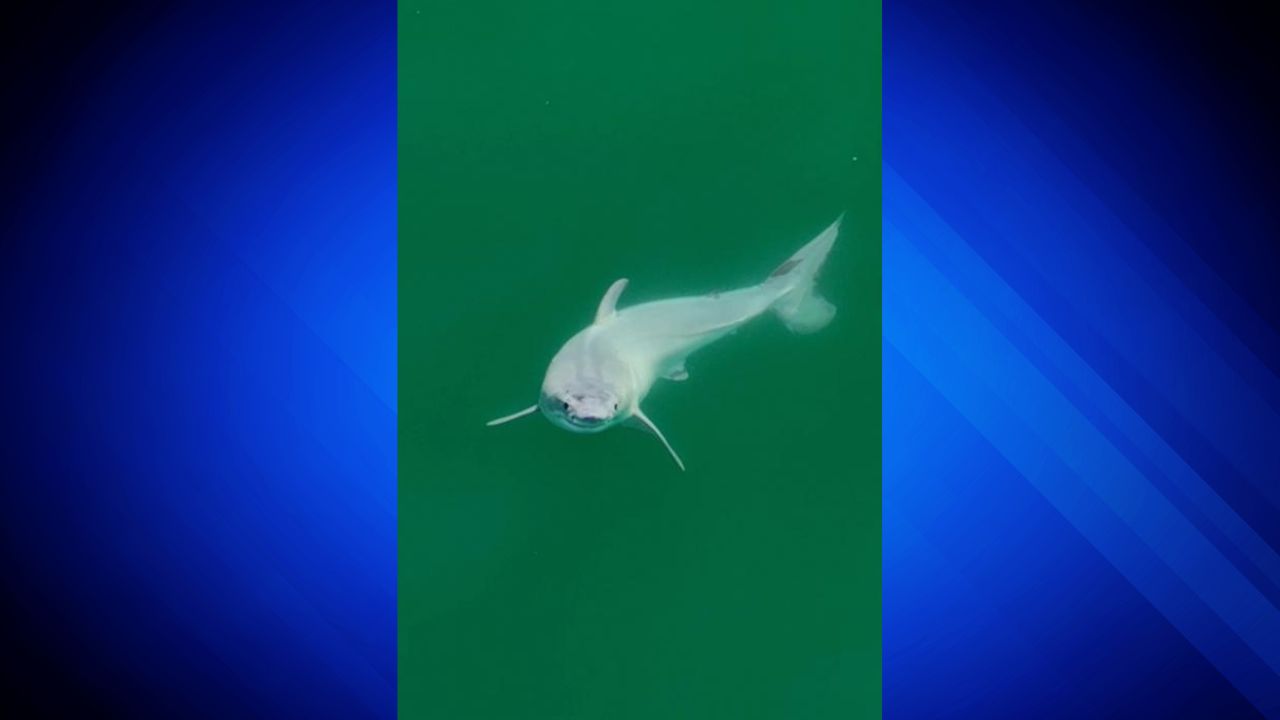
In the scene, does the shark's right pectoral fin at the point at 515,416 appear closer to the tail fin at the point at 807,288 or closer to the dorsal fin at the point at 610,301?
the dorsal fin at the point at 610,301

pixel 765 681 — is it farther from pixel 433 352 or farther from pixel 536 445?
pixel 433 352

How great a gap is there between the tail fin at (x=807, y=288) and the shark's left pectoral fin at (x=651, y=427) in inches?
22.4

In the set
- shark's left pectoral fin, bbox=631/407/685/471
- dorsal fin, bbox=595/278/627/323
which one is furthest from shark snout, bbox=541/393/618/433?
dorsal fin, bbox=595/278/627/323

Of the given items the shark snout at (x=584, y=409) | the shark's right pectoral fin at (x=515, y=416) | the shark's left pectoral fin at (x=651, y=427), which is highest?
the shark's right pectoral fin at (x=515, y=416)

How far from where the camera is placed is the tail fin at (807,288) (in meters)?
3.69

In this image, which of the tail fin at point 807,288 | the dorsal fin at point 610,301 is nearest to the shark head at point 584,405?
the dorsal fin at point 610,301

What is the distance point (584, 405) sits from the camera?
338 cm

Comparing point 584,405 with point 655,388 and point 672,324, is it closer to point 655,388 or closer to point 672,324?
point 655,388

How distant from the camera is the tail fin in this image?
145 inches

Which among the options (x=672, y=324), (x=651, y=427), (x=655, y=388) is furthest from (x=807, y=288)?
(x=651, y=427)

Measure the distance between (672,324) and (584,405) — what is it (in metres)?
0.48

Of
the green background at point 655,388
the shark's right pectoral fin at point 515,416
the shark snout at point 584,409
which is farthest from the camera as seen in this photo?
the green background at point 655,388

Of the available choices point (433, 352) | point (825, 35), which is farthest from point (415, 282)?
point (825, 35)

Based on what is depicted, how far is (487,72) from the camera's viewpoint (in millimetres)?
3734
